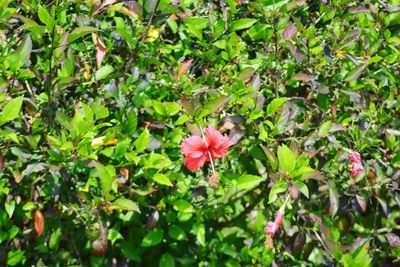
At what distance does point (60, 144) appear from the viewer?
181cm

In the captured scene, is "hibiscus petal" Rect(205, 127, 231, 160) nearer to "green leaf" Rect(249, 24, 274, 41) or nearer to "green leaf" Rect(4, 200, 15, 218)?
"green leaf" Rect(249, 24, 274, 41)

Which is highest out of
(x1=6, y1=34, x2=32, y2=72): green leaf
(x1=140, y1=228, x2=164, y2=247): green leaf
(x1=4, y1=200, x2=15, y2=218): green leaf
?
(x1=6, y1=34, x2=32, y2=72): green leaf

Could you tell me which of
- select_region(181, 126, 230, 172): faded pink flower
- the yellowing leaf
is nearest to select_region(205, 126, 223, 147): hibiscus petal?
select_region(181, 126, 230, 172): faded pink flower

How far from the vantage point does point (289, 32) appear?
204 cm

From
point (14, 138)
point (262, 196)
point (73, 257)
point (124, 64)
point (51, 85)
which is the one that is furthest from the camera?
point (262, 196)

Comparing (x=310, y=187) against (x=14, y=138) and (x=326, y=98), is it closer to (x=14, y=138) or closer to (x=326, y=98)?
(x=326, y=98)

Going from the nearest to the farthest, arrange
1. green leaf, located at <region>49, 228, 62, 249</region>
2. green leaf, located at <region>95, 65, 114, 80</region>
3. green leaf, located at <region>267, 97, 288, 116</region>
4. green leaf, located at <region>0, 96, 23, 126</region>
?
1. green leaf, located at <region>0, 96, 23, 126</region>
2. green leaf, located at <region>267, 97, 288, 116</region>
3. green leaf, located at <region>95, 65, 114, 80</region>
4. green leaf, located at <region>49, 228, 62, 249</region>

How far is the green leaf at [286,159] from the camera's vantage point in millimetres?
1750

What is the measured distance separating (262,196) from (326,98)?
0.64m

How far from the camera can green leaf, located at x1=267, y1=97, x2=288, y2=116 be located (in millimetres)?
1988

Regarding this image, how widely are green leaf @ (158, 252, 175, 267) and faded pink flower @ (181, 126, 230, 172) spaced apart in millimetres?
693

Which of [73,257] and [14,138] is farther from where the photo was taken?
[73,257]

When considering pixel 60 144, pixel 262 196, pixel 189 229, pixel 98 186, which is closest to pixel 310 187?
pixel 262 196

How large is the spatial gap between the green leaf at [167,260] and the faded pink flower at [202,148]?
0.69 meters
